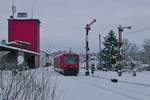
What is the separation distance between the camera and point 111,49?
91688 mm

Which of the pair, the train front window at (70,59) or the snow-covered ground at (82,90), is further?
the train front window at (70,59)

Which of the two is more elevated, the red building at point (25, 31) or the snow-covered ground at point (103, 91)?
the red building at point (25, 31)

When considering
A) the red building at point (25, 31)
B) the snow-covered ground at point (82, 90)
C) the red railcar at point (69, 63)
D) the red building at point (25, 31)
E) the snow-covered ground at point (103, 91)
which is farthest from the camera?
the red building at point (25, 31)

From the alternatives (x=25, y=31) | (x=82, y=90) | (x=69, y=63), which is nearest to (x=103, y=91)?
(x=82, y=90)

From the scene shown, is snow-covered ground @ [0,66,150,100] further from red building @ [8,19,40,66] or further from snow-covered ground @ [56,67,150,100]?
red building @ [8,19,40,66]

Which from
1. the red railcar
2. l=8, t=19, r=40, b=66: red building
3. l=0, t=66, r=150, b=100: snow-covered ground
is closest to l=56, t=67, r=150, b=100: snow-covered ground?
l=0, t=66, r=150, b=100: snow-covered ground

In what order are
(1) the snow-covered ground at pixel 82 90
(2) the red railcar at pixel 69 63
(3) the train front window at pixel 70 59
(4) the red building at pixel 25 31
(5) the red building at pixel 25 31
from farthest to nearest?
(5) the red building at pixel 25 31
(4) the red building at pixel 25 31
(3) the train front window at pixel 70 59
(2) the red railcar at pixel 69 63
(1) the snow-covered ground at pixel 82 90

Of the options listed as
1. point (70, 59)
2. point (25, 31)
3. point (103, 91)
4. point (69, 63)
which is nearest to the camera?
point (103, 91)

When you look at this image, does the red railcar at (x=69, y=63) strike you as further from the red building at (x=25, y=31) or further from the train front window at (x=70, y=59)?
the red building at (x=25, y=31)

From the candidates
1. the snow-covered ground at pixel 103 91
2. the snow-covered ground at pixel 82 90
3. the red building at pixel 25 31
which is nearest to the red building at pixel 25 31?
the red building at pixel 25 31

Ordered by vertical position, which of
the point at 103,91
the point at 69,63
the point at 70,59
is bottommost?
the point at 103,91

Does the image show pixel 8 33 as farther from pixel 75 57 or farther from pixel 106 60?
pixel 75 57

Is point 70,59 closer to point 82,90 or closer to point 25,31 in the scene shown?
point 82,90

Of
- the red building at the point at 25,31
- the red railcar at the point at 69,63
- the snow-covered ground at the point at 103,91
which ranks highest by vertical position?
the red building at the point at 25,31
